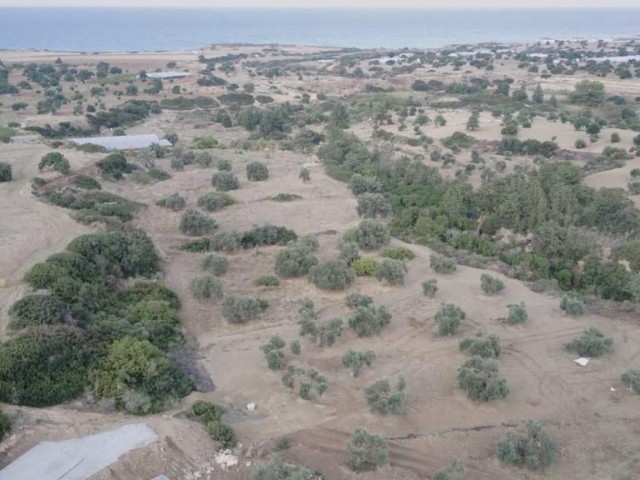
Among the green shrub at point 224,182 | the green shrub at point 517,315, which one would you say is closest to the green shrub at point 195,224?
the green shrub at point 224,182

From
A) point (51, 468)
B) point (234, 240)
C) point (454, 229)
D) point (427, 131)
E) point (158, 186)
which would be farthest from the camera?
point (427, 131)

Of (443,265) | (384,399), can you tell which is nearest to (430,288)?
(443,265)

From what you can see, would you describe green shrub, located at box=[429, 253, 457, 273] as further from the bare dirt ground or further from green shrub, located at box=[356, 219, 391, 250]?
green shrub, located at box=[356, 219, 391, 250]

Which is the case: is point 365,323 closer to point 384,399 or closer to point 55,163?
point 384,399

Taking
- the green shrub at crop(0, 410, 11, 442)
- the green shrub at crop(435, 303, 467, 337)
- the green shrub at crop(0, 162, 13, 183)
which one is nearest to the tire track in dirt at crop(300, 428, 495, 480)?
the green shrub at crop(435, 303, 467, 337)

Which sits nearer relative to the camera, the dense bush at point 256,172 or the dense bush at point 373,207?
the dense bush at point 373,207

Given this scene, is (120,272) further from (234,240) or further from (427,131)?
(427,131)

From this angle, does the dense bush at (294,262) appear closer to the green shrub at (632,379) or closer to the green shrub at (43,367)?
the green shrub at (43,367)

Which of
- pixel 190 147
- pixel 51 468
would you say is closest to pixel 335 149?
pixel 190 147
